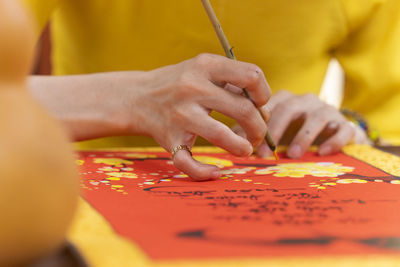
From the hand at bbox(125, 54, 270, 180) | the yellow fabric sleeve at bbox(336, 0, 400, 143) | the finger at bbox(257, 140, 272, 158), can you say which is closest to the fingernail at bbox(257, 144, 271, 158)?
the finger at bbox(257, 140, 272, 158)

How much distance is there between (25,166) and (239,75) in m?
0.35

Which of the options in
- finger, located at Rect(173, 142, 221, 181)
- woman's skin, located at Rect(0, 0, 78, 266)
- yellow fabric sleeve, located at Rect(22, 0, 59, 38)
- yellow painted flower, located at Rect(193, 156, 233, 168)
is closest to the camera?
woman's skin, located at Rect(0, 0, 78, 266)

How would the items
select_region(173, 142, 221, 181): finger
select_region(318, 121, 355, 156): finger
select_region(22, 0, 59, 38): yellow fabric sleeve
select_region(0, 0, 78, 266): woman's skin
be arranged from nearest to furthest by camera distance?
select_region(0, 0, 78, 266): woman's skin < select_region(173, 142, 221, 181): finger < select_region(318, 121, 355, 156): finger < select_region(22, 0, 59, 38): yellow fabric sleeve

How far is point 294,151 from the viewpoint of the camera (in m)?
0.70

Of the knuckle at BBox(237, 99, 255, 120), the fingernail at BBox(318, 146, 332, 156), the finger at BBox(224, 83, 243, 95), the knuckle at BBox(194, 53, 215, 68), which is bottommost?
the fingernail at BBox(318, 146, 332, 156)

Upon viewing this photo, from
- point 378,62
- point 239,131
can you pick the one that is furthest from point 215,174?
point 378,62

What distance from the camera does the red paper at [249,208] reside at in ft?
0.98

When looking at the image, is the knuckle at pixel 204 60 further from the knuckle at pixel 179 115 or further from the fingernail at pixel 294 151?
the fingernail at pixel 294 151

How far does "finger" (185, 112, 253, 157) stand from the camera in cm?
55

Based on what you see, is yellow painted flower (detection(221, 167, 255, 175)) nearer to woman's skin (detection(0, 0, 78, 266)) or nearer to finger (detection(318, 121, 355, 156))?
finger (detection(318, 121, 355, 156))

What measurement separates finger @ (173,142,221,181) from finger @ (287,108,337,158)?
0.22 m

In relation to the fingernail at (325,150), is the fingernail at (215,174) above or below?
below

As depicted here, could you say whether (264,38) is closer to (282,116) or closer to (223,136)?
(282,116)

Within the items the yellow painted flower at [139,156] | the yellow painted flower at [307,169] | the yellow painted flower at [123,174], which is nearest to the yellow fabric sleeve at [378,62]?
the yellow painted flower at [307,169]
